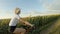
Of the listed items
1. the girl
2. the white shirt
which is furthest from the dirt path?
the white shirt

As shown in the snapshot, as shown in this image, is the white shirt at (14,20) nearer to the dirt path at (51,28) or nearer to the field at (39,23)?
the field at (39,23)

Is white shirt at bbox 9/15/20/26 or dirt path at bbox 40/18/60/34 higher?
white shirt at bbox 9/15/20/26

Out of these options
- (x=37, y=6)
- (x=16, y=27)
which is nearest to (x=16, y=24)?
(x=16, y=27)

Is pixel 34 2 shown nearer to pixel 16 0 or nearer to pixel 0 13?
pixel 16 0

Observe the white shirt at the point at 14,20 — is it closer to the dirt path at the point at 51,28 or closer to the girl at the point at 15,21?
the girl at the point at 15,21

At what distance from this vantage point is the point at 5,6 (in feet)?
8.19

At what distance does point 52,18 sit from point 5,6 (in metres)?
0.67

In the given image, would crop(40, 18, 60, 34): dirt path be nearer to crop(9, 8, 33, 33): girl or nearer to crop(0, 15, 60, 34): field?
crop(0, 15, 60, 34): field

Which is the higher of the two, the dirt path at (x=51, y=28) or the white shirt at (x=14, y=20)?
the white shirt at (x=14, y=20)

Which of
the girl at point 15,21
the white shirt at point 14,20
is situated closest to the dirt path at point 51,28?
the girl at point 15,21

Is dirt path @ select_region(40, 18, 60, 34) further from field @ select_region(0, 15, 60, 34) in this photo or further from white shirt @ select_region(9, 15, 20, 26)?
white shirt @ select_region(9, 15, 20, 26)

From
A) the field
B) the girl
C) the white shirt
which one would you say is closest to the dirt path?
the field

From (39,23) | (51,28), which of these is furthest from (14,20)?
(51,28)

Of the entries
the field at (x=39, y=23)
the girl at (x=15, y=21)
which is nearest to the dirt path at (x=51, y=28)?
the field at (x=39, y=23)
